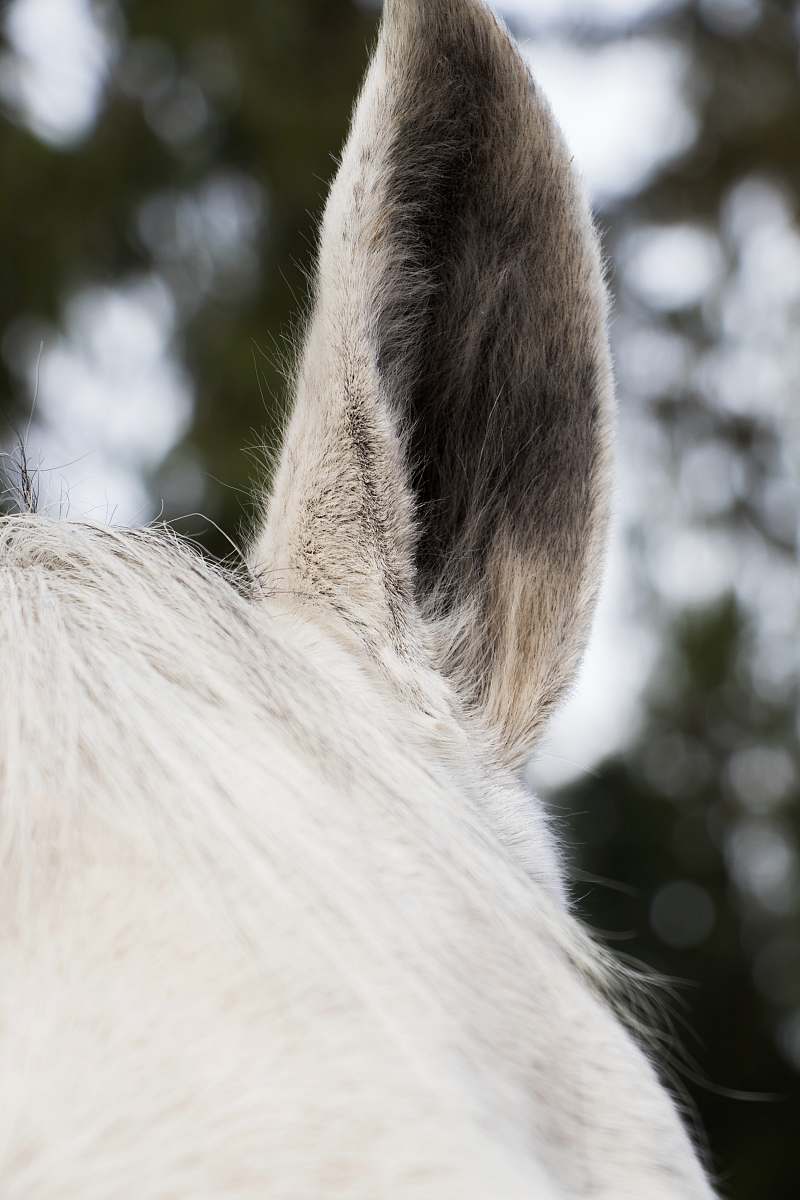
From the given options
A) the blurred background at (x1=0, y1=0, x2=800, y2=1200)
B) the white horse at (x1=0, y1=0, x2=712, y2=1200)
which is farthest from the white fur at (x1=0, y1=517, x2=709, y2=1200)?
the blurred background at (x1=0, y1=0, x2=800, y2=1200)

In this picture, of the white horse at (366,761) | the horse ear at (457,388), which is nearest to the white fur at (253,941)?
the white horse at (366,761)

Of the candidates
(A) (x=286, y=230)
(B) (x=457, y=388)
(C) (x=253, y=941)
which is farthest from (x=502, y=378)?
(A) (x=286, y=230)

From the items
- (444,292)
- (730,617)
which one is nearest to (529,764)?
(444,292)

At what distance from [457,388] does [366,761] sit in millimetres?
494

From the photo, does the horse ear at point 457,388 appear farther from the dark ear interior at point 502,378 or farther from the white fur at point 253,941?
the white fur at point 253,941

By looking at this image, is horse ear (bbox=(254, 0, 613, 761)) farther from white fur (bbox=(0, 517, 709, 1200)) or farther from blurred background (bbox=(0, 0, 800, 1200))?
blurred background (bbox=(0, 0, 800, 1200))

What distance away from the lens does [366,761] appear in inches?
38.4

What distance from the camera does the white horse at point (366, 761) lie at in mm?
712

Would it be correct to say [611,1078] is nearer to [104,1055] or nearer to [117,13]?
[104,1055]

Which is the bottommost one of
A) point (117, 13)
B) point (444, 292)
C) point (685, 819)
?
point (685, 819)

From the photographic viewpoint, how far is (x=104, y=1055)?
717mm

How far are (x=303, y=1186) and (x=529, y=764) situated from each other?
66 cm

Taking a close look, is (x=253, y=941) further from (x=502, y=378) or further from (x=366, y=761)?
(x=502, y=378)

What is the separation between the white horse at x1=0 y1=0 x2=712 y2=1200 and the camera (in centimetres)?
71
